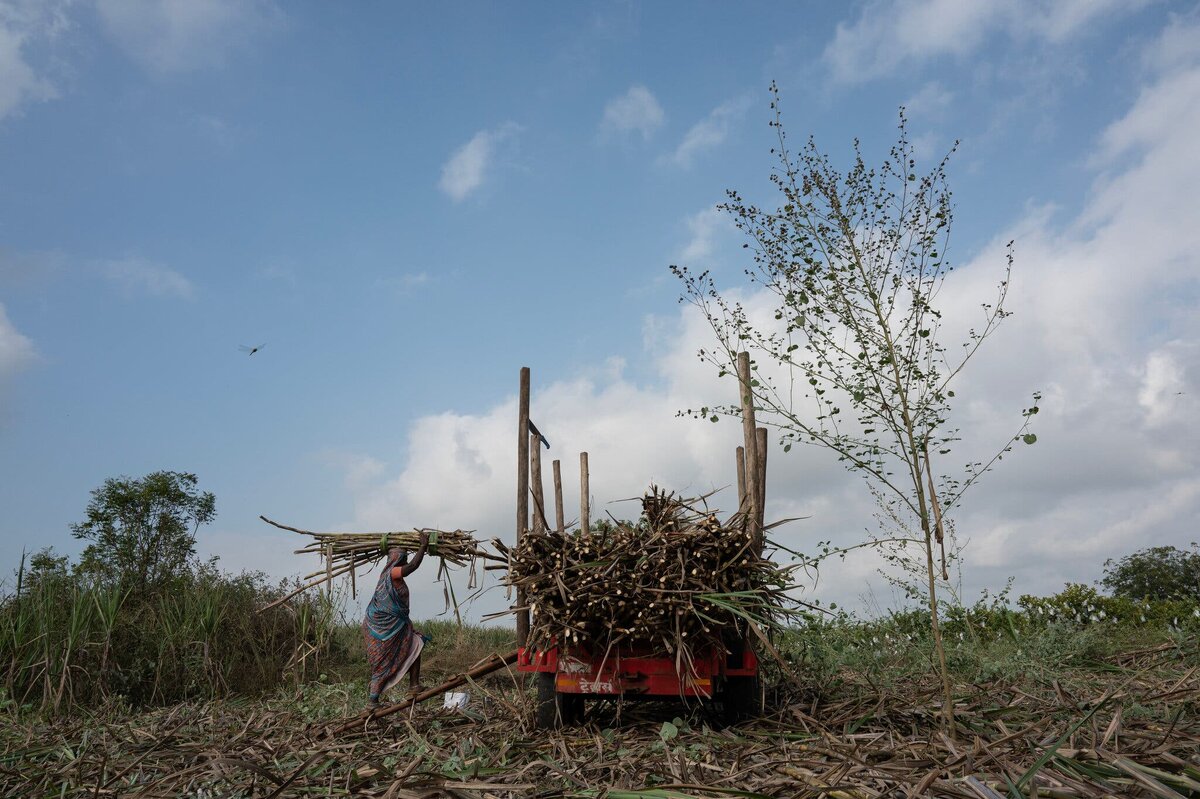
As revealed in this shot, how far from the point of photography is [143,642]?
36.4ft

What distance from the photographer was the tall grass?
33.1 feet

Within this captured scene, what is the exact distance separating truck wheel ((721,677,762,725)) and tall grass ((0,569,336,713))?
542 cm

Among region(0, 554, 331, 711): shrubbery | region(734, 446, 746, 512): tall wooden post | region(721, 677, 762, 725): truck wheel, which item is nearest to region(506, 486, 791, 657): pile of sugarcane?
region(721, 677, 762, 725): truck wheel

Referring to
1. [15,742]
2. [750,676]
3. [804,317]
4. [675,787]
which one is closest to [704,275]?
[804,317]

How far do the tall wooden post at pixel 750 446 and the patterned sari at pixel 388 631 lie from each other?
3647 millimetres

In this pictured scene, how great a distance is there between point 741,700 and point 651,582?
1.19 meters

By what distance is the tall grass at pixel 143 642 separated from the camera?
33.1 feet

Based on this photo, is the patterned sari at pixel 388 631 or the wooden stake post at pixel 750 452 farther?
the patterned sari at pixel 388 631

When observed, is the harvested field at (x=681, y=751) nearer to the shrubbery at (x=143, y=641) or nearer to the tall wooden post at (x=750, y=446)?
the tall wooden post at (x=750, y=446)

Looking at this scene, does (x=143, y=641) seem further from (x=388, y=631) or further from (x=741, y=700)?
(x=741, y=700)

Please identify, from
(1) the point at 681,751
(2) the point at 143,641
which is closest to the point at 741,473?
(1) the point at 681,751

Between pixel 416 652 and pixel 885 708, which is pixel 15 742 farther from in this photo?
pixel 885 708

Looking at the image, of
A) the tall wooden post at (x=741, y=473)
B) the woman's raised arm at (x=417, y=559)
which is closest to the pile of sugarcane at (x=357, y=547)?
the woman's raised arm at (x=417, y=559)

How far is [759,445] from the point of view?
6.88m
